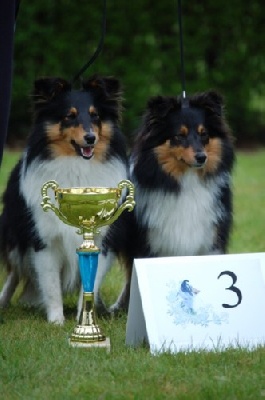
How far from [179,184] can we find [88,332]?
3.75 ft

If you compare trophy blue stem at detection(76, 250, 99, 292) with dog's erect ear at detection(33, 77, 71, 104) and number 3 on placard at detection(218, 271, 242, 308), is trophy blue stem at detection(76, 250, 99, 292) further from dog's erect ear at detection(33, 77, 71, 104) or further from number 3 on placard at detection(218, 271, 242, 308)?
dog's erect ear at detection(33, 77, 71, 104)

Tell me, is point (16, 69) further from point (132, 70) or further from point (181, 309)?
point (181, 309)

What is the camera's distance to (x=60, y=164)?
457 centimetres

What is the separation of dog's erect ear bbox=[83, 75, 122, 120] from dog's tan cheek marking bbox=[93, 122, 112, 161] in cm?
9

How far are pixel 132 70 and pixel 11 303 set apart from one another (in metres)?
7.46

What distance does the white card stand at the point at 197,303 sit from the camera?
12.6ft

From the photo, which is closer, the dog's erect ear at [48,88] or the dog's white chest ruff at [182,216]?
the dog's erect ear at [48,88]

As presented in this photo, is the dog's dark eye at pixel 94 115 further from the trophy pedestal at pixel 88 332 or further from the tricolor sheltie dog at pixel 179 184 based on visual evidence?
the trophy pedestal at pixel 88 332

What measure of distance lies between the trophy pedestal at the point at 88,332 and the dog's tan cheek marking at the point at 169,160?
3.25ft

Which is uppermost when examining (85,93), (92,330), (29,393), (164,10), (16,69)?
(164,10)

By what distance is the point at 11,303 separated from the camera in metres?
5.30

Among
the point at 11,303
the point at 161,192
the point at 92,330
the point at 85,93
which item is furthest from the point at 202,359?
the point at 11,303

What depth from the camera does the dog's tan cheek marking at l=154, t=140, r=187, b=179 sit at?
15.3 feet

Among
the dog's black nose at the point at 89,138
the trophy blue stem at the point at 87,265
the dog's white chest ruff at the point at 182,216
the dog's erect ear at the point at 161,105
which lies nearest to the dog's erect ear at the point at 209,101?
the dog's erect ear at the point at 161,105
